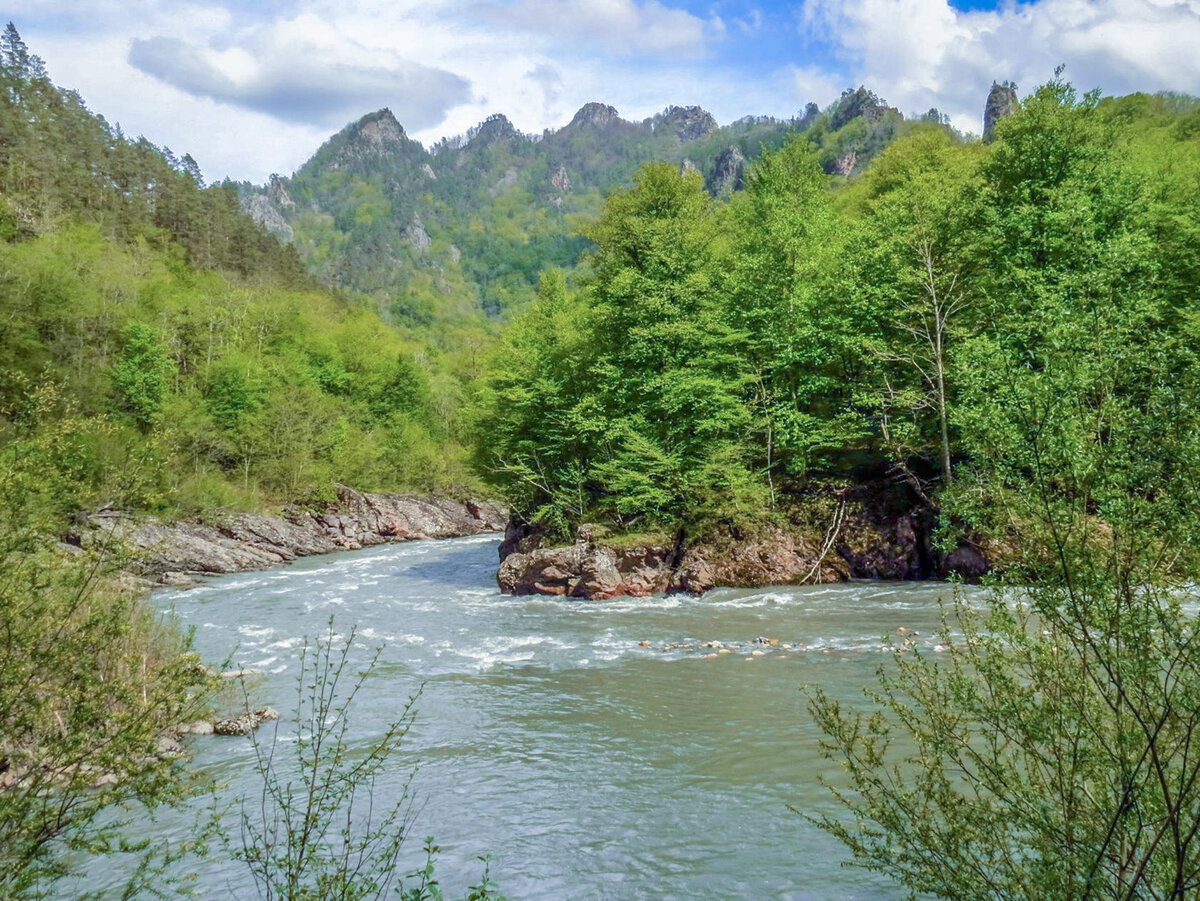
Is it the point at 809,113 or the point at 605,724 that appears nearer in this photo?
the point at 605,724

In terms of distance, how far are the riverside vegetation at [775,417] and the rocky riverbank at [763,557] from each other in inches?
27.0

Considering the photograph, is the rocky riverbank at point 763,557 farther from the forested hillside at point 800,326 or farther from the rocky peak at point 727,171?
the rocky peak at point 727,171

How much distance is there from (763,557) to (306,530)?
1231 inches

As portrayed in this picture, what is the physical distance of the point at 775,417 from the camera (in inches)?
1085

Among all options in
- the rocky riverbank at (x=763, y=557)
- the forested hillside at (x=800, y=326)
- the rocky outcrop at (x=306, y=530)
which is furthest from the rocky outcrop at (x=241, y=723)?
the rocky outcrop at (x=306, y=530)

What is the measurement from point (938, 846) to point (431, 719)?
10272 millimetres

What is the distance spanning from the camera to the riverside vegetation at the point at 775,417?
449 cm

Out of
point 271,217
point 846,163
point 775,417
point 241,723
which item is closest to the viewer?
point 241,723

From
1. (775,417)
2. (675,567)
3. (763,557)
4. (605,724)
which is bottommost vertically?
(605,724)

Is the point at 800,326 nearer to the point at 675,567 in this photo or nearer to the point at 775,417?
the point at 775,417

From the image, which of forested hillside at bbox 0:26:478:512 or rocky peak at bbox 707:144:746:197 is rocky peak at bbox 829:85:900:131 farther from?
forested hillside at bbox 0:26:478:512

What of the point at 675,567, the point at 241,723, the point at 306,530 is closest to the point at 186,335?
the point at 306,530

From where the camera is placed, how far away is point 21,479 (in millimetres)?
5262

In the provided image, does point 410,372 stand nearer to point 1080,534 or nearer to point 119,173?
point 119,173
